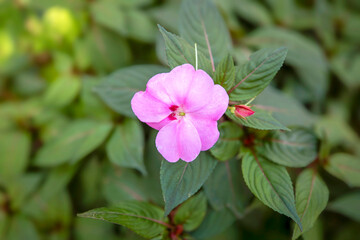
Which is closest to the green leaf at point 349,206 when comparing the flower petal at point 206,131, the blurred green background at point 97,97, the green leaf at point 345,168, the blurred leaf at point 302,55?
the blurred green background at point 97,97

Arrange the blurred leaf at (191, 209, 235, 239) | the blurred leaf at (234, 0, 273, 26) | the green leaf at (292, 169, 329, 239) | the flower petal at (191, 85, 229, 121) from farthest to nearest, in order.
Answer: the blurred leaf at (234, 0, 273, 26) < the blurred leaf at (191, 209, 235, 239) < the green leaf at (292, 169, 329, 239) < the flower petal at (191, 85, 229, 121)

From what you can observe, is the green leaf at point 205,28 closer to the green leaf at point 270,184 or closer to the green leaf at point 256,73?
the green leaf at point 256,73

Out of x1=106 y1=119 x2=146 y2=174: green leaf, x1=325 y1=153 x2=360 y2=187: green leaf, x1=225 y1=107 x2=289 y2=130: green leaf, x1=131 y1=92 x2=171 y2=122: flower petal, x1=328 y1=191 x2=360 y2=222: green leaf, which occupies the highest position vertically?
x1=131 y1=92 x2=171 y2=122: flower petal

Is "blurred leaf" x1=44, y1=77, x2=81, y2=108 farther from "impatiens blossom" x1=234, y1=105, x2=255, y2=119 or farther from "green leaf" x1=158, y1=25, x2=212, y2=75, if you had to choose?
"impatiens blossom" x1=234, y1=105, x2=255, y2=119

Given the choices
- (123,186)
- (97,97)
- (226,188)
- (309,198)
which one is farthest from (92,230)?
(309,198)

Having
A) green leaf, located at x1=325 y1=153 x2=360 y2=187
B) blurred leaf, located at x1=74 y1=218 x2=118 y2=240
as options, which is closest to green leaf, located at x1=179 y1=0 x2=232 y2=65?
green leaf, located at x1=325 y1=153 x2=360 y2=187

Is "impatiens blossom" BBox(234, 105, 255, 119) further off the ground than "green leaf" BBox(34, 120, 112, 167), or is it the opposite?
"impatiens blossom" BBox(234, 105, 255, 119)

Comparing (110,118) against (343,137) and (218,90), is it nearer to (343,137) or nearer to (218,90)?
(218,90)

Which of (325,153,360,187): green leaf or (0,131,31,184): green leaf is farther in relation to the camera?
(0,131,31,184): green leaf
